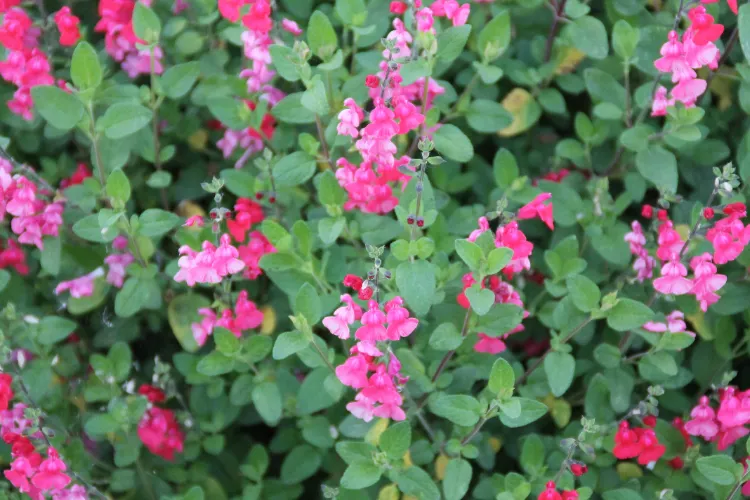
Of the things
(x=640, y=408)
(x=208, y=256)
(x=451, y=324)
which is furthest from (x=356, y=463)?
(x=640, y=408)

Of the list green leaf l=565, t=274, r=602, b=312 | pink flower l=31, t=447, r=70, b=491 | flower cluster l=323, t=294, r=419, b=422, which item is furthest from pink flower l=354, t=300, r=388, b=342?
pink flower l=31, t=447, r=70, b=491

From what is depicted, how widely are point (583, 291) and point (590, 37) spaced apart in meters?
0.81

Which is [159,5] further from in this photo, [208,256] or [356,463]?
[356,463]

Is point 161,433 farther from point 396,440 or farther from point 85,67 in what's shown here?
point 85,67

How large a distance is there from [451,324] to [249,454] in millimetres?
741

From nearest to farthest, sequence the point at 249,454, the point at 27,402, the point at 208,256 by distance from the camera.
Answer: the point at 208,256 < the point at 27,402 < the point at 249,454

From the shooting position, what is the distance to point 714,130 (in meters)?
2.47

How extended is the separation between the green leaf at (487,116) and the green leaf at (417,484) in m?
0.94

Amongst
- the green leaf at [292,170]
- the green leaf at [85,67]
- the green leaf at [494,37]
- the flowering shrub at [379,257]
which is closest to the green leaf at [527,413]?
the flowering shrub at [379,257]

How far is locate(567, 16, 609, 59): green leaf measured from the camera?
223 cm

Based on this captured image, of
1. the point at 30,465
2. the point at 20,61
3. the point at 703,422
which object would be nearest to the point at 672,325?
the point at 703,422

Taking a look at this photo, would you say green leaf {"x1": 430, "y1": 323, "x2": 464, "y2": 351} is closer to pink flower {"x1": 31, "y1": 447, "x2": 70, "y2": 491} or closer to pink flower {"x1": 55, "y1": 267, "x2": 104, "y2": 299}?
pink flower {"x1": 31, "y1": 447, "x2": 70, "y2": 491}

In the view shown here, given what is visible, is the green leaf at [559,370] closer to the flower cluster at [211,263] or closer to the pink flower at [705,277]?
the pink flower at [705,277]

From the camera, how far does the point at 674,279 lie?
181 cm
